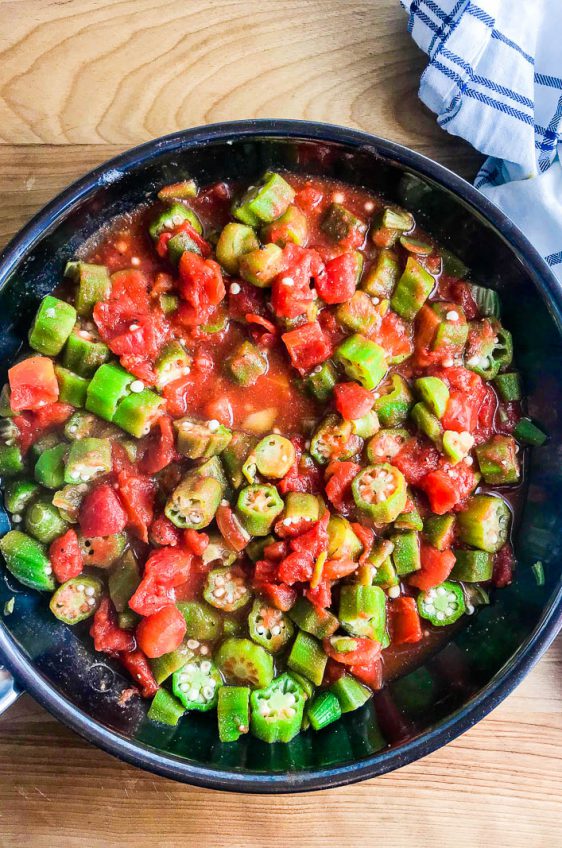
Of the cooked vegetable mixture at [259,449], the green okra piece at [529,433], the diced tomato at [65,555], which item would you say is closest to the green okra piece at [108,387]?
the cooked vegetable mixture at [259,449]

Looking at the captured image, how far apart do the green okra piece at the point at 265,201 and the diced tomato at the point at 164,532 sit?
4.66ft

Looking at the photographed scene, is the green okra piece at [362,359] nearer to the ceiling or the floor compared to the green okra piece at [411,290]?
nearer to the floor

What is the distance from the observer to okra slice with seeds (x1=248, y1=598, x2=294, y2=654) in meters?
3.50

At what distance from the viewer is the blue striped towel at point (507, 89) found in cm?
342

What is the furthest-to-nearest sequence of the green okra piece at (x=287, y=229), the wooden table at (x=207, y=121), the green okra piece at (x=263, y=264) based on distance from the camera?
the wooden table at (x=207, y=121), the green okra piece at (x=287, y=229), the green okra piece at (x=263, y=264)

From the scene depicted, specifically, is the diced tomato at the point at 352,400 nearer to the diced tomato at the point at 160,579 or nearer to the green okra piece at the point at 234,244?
the green okra piece at the point at 234,244

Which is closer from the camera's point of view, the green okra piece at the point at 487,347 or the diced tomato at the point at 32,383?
the diced tomato at the point at 32,383

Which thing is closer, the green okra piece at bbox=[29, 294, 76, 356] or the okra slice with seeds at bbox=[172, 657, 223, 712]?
the green okra piece at bbox=[29, 294, 76, 356]

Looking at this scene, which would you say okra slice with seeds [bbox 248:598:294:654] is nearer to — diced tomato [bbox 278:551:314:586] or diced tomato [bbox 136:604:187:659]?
diced tomato [bbox 278:551:314:586]

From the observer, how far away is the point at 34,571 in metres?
3.44

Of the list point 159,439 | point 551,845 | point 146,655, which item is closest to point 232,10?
point 159,439

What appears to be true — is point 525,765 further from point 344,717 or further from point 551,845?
point 344,717

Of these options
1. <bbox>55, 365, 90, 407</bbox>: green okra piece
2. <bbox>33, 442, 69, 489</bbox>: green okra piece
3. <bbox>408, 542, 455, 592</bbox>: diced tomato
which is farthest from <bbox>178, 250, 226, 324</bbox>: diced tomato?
<bbox>408, 542, 455, 592</bbox>: diced tomato

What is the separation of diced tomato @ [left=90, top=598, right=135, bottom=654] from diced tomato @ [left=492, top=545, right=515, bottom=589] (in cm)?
175
